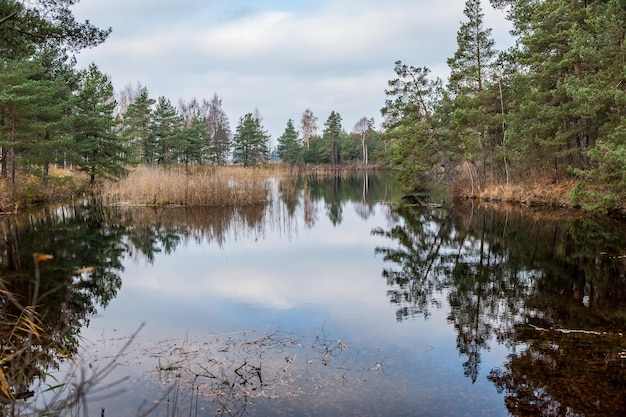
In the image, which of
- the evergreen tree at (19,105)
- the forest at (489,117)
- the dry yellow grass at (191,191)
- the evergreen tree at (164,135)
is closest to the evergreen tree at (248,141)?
the evergreen tree at (164,135)

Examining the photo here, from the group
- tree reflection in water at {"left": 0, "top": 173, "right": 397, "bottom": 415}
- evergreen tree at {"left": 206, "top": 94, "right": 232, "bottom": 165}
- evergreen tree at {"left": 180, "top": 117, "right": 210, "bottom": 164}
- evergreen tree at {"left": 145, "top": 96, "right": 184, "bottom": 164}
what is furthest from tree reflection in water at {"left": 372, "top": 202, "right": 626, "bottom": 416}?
evergreen tree at {"left": 206, "top": 94, "right": 232, "bottom": 165}

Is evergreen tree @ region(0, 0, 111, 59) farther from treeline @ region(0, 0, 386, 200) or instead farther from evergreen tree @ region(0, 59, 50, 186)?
evergreen tree @ region(0, 59, 50, 186)

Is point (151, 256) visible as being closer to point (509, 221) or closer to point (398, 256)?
point (398, 256)

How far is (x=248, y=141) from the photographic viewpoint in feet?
171

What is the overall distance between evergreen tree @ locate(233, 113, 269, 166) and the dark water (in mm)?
37579

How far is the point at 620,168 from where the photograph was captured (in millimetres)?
13375

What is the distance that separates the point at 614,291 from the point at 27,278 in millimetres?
10924

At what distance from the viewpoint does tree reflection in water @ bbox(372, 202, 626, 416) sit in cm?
468

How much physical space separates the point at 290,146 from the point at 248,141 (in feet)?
35.6

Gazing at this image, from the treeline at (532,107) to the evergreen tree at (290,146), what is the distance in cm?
3443

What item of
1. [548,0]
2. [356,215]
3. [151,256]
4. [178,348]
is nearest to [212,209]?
[356,215]

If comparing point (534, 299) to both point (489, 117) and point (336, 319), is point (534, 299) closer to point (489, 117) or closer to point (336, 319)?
point (336, 319)

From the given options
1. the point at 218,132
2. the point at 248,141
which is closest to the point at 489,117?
the point at 248,141

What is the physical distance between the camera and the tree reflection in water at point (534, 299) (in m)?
4.68
